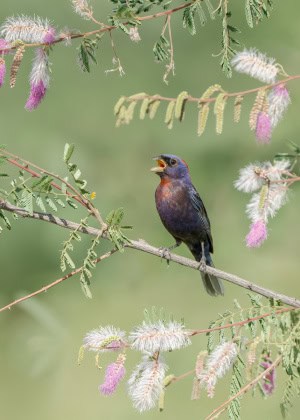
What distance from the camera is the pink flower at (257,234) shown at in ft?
6.51

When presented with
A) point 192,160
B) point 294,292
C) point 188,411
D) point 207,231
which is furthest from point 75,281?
point 207,231

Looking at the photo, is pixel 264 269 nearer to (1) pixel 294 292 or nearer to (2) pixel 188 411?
(1) pixel 294 292

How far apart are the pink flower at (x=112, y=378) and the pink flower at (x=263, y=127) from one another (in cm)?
56

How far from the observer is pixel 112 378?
2.06m

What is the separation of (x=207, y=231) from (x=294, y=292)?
3824mm

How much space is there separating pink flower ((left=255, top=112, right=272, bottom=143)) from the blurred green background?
452 cm

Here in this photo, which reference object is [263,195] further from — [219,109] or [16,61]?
[16,61]

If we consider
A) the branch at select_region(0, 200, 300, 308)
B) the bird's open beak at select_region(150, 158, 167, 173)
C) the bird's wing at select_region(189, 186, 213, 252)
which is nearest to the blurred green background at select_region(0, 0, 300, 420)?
the bird's wing at select_region(189, 186, 213, 252)

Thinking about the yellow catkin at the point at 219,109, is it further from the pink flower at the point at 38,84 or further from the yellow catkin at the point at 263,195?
the pink flower at the point at 38,84

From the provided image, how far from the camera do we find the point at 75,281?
9.13 metres

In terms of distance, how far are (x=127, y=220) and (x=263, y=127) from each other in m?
7.22

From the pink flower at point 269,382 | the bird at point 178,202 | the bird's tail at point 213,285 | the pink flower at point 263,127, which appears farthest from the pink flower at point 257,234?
the bird's tail at point 213,285

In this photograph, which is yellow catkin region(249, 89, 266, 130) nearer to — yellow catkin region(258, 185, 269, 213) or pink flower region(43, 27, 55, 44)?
yellow catkin region(258, 185, 269, 213)

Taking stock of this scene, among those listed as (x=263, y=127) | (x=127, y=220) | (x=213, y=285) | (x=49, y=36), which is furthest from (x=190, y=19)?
(x=127, y=220)
